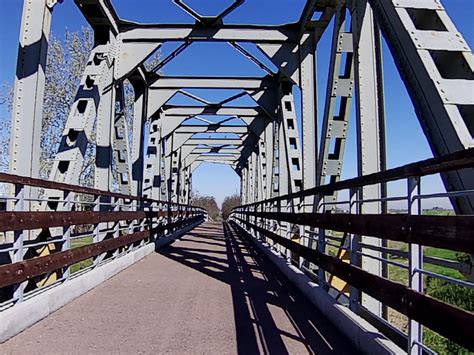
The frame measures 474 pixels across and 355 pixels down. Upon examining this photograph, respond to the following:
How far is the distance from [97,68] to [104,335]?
579 cm

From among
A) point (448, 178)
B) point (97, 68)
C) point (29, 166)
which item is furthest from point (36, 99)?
point (448, 178)

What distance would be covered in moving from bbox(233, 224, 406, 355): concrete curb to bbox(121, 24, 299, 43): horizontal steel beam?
6.24 m

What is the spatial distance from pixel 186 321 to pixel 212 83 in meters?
11.7

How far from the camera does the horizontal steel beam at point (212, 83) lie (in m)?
15.2

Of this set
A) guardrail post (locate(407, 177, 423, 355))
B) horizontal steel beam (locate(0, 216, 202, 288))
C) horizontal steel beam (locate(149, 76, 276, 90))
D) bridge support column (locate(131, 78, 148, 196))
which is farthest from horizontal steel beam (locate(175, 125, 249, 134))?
guardrail post (locate(407, 177, 423, 355))

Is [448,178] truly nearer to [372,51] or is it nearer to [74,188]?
[372,51]

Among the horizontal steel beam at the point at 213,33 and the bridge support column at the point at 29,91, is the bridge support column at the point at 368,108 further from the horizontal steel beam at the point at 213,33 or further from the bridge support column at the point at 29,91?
the horizontal steel beam at the point at 213,33

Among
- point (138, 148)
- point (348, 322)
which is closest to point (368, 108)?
point (348, 322)

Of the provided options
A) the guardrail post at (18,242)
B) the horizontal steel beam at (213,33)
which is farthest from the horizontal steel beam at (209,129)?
the guardrail post at (18,242)

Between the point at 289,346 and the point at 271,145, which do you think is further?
the point at 271,145

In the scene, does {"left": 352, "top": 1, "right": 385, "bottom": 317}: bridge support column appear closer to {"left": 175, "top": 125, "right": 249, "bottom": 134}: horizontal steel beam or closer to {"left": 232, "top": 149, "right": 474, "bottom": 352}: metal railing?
{"left": 232, "top": 149, "right": 474, "bottom": 352}: metal railing

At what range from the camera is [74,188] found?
5680 millimetres

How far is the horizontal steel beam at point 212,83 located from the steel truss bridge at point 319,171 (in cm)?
143

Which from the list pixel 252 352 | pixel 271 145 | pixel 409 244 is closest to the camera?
pixel 409 244
